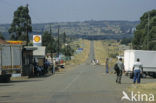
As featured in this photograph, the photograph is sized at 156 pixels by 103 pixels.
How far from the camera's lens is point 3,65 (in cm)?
2889

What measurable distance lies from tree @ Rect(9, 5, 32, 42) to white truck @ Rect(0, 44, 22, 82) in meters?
41.0

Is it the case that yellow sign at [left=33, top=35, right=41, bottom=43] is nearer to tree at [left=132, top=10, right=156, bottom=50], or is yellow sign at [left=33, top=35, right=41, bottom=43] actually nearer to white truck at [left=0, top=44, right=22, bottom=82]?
tree at [left=132, top=10, right=156, bottom=50]

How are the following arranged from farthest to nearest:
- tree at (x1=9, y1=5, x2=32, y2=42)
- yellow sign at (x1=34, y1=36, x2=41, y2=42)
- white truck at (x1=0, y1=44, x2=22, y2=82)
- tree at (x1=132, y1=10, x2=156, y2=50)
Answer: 1. tree at (x1=9, y1=5, x2=32, y2=42)
2. tree at (x1=132, y1=10, x2=156, y2=50)
3. yellow sign at (x1=34, y1=36, x2=41, y2=42)
4. white truck at (x1=0, y1=44, x2=22, y2=82)

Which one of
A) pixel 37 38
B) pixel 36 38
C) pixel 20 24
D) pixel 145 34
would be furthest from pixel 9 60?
pixel 145 34

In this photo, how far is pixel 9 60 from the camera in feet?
97.7

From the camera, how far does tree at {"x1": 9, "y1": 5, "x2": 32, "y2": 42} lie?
240 feet

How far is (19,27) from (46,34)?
21.8m

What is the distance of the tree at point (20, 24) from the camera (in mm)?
73188

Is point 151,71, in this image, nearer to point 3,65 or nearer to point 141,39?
point 3,65

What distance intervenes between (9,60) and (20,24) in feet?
150

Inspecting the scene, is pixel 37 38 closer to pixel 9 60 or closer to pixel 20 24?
pixel 20 24

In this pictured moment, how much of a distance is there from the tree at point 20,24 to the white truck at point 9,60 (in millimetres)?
41021

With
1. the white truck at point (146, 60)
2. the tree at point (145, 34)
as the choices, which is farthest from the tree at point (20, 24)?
the white truck at point (146, 60)

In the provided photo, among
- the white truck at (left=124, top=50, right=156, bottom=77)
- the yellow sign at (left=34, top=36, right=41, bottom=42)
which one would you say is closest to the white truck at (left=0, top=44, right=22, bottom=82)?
the white truck at (left=124, top=50, right=156, bottom=77)
